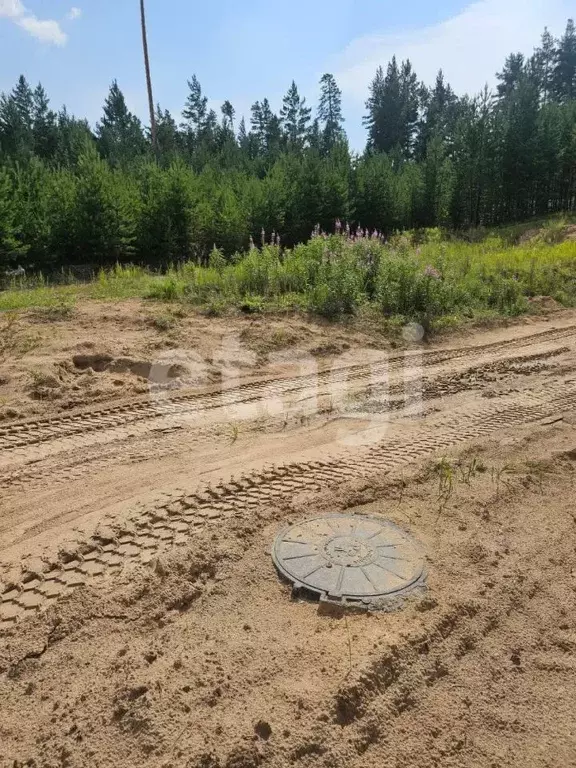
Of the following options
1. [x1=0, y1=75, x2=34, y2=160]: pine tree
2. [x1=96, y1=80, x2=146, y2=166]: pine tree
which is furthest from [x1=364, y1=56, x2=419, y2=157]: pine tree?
[x1=0, y1=75, x2=34, y2=160]: pine tree

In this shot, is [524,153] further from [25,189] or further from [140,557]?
[140,557]

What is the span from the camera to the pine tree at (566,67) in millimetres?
59812

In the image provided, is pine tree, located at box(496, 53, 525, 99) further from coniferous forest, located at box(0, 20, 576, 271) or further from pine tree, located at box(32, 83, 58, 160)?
pine tree, located at box(32, 83, 58, 160)

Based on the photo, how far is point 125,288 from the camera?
925 centimetres

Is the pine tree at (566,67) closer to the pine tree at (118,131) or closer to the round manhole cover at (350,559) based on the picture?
the pine tree at (118,131)

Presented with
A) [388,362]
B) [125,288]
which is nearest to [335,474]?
[388,362]

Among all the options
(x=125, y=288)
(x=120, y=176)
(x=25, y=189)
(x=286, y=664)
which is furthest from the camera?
(x=120, y=176)

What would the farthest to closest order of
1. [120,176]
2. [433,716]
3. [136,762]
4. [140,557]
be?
[120,176], [140,557], [433,716], [136,762]

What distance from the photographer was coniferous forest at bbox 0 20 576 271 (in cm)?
1534

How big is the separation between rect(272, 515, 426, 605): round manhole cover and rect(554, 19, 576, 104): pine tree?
7023 cm

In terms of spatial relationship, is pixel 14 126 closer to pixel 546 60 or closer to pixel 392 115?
pixel 392 115

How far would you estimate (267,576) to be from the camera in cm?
282

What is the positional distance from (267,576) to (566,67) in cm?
7366

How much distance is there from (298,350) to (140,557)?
4.42 m
